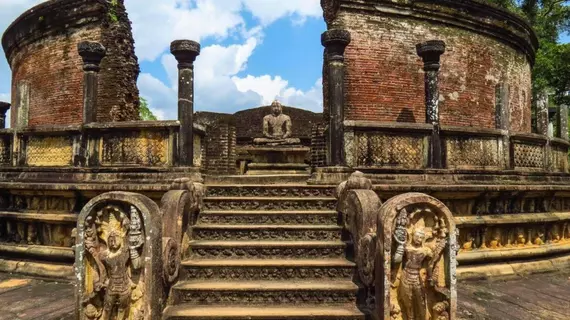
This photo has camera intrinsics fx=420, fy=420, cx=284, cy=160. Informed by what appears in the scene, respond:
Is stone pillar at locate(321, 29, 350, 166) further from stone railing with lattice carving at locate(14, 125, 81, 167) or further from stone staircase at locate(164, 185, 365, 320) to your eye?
stone railing with lattice carving at locate(14, 125, 81, 167)

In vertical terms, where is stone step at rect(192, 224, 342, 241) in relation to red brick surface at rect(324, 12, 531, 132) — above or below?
below

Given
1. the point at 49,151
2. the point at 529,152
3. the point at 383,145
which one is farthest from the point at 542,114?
the point at 49,151

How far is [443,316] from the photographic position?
365 cm

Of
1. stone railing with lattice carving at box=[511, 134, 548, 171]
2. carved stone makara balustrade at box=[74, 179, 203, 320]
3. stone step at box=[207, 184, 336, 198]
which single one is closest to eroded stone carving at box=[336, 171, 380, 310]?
stone step at box=[207, 184, 336, 198]

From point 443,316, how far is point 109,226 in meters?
3.04

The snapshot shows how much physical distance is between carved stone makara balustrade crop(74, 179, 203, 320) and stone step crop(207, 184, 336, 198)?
92.7 inches

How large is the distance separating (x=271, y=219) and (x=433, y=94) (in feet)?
11.7

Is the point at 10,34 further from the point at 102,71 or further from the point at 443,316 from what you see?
the point at 443,316

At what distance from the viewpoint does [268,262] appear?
4.66 meters

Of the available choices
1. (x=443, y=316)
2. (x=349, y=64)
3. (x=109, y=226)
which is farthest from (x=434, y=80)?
(x=109, y=226)

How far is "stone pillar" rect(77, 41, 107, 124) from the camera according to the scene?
277 inches

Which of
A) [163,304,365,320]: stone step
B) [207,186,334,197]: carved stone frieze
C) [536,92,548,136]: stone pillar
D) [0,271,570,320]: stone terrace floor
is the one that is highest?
[536,92,548,136]: stone pillar

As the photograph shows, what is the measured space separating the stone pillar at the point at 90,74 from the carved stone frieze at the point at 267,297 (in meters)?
4.18

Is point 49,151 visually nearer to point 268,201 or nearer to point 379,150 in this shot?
point 268,201
